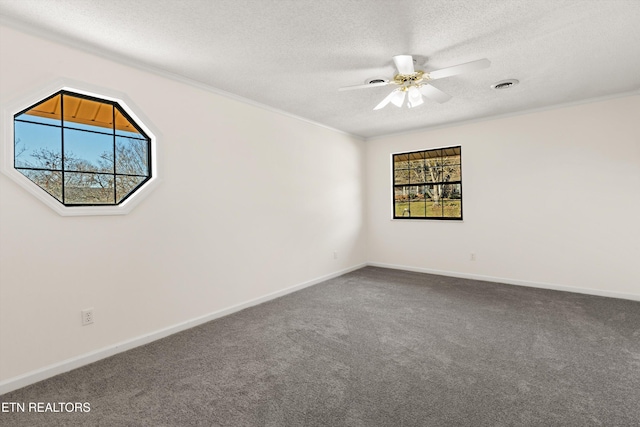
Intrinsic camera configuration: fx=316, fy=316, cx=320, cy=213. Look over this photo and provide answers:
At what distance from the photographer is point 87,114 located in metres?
2.61

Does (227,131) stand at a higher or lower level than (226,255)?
higher

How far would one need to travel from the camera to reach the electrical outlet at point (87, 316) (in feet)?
8.11

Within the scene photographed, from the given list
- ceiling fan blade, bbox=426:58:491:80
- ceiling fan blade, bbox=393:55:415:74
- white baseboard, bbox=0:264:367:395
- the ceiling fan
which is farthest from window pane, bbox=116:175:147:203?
ceiling fan blade, bbox=426:58:491:80

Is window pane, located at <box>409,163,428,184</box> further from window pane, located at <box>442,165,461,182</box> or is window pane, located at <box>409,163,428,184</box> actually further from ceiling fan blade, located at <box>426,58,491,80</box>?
ceiling fan blade, located at <box>426,58,491,80</box>

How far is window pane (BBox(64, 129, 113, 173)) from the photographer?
2.48m

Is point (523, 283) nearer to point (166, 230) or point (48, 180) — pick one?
point (166, 230)

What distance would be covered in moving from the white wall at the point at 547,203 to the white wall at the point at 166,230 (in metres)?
2.12

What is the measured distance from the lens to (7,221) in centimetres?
214

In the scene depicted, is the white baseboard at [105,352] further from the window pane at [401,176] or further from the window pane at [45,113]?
the window pane at [401,176]

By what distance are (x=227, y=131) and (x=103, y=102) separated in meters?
1.17

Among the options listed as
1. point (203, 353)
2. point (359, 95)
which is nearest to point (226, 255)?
point (203, 353)

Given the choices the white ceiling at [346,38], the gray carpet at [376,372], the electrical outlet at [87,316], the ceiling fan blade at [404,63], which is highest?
the white ceiling at [346,38]

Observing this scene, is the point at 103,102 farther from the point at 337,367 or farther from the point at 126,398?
the point at 337,367

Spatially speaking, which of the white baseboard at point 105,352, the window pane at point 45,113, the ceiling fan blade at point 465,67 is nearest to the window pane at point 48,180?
the window pane at point 45,113
